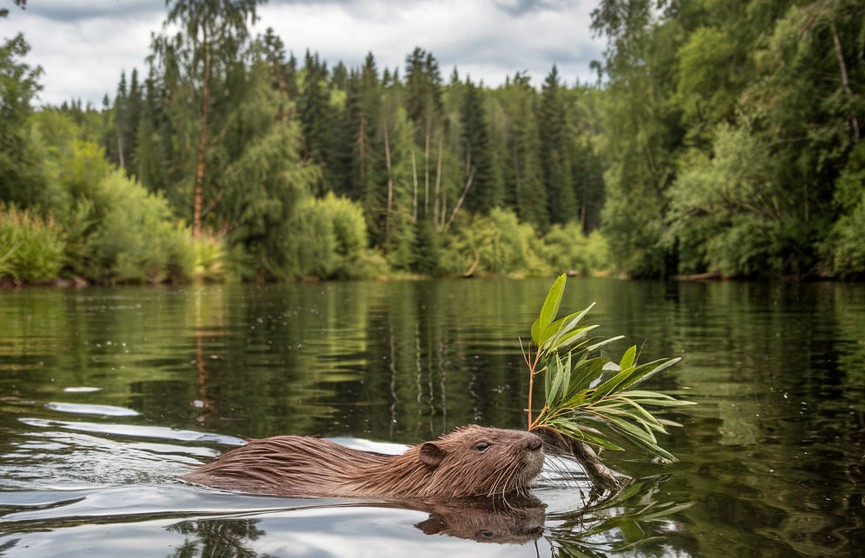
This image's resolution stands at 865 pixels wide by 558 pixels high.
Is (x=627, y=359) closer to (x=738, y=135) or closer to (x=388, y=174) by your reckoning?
(x=738, y=135)

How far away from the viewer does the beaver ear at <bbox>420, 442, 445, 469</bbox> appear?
4.39m

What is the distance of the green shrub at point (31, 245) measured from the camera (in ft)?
108

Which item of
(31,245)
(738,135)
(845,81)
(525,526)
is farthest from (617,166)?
(525,526)

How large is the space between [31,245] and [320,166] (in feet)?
74.8

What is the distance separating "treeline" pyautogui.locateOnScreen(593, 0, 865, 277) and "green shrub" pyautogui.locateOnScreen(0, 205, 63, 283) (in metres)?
28.6

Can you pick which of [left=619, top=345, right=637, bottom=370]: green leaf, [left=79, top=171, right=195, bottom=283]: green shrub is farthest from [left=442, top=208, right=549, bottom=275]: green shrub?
[left=619, top=345, right=637, bottom=370]: green leaf

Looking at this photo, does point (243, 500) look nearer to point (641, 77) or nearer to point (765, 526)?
point (765, 526)

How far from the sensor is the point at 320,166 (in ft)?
177

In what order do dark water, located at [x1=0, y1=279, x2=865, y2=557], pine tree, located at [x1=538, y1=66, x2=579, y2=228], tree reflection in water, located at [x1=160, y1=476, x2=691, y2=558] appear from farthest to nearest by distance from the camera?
pine tree, located at [x1=538, y1=66, x2=579, y2=228], dark water, located at [x1=0, y1=279, x2=865, y2=557], tree reflection in water, located at [x1=160, y1=476, x2=691, y2=558]

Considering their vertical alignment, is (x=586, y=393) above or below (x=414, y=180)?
below

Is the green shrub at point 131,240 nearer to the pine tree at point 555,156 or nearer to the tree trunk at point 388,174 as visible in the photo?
the tree trunk at point 388,174

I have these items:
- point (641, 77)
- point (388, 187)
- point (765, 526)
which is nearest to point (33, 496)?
point (765, 526)

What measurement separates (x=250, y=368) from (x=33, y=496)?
609cm

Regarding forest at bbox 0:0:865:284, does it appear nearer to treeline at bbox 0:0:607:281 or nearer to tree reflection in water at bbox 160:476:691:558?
treeline at bbox 0:0:607:281
